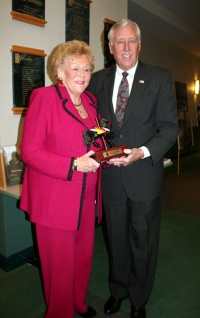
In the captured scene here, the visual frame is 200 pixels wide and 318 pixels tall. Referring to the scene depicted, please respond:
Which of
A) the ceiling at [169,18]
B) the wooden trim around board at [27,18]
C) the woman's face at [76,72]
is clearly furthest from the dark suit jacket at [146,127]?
the ceiling at [169,18]

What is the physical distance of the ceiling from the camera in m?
5.24

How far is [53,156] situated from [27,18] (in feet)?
5.25

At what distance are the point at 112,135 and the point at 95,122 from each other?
17cm

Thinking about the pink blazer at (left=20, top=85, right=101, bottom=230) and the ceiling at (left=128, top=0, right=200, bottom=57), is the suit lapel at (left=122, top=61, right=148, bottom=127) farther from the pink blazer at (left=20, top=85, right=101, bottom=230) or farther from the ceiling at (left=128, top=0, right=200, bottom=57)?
the ceiling at (left=128, top=0, right=200, bottom=57)

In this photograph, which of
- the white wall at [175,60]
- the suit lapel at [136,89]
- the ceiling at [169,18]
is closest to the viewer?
the suit lapel at [136,89]

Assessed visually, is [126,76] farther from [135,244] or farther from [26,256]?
[26,256]

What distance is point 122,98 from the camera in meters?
1.69

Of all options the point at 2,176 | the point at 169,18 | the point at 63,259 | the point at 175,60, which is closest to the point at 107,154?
the point at 63,259

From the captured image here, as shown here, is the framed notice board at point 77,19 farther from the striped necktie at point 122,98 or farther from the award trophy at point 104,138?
the award trophy at point 104,138

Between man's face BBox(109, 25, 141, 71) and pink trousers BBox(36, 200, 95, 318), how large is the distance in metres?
0.91

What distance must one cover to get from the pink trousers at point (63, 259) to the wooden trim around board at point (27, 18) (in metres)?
1.70

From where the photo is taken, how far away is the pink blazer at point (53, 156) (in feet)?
4.42

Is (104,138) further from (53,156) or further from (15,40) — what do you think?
(15,40)

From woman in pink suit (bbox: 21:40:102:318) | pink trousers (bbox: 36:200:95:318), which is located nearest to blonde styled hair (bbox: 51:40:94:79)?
woman in pink suit (bbox: 21:40:102:318)
